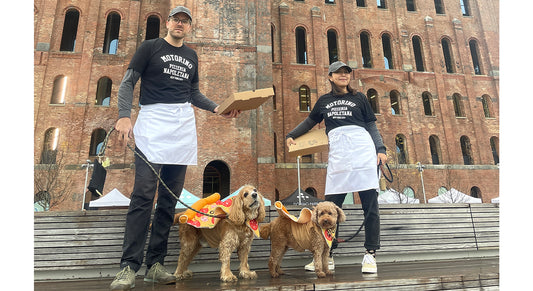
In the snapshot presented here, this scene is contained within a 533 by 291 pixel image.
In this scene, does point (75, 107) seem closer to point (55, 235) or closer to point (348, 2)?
point (55, 235)

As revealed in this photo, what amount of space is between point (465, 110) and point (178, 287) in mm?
24310

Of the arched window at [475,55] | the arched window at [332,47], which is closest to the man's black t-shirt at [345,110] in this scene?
the arched window at [332,47]

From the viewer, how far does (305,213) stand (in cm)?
313

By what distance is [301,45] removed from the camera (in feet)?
70.2

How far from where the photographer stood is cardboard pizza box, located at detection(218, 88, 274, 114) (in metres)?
2.94

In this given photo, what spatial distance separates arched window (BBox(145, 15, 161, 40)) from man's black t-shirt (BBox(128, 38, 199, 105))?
1832 centimetres

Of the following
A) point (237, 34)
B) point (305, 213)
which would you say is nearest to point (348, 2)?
point (237, 34)

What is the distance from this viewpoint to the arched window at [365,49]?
2181cm

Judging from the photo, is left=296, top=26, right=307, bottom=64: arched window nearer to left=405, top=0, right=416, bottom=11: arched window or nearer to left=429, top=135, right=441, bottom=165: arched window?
left=405, top=0, right=416, bottom=11: arched window

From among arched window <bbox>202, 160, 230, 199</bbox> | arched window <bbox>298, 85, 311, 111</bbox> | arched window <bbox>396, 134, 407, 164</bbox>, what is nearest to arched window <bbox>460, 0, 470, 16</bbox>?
arched window <bbox>396, 134, 407, 164</bbox>

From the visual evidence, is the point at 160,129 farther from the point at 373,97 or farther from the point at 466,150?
the point at 466,150

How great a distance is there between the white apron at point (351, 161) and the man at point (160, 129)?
1.78 metres

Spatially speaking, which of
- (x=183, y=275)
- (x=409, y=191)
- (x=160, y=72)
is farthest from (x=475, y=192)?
(x=160, y=72)

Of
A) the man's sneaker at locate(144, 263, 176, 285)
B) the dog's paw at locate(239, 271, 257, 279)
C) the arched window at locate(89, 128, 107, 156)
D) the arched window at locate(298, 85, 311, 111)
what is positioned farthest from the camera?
the arched window at locate(298, 85, 311, 111)
